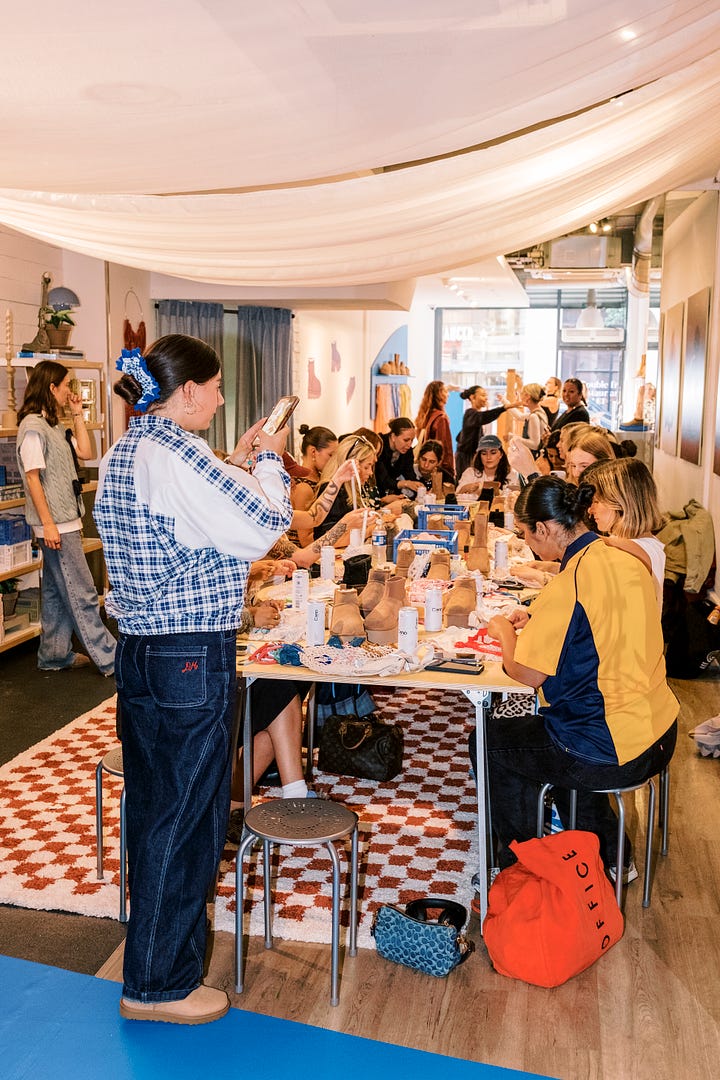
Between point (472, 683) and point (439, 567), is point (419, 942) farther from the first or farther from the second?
point (439, 567)

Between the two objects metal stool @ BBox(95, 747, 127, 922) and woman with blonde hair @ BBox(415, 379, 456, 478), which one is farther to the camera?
woman with blonde hair @ BBox(415, 379, 456, 478)

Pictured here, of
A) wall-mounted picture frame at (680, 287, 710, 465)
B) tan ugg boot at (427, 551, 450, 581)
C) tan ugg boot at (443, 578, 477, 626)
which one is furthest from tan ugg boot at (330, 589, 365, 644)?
wall-mounted picture frame at (680, 287, 710, 465)

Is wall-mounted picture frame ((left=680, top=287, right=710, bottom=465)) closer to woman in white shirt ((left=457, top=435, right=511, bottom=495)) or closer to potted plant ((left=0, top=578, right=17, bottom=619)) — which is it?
woman in white shirt ((left=457, top=435, right=511, bottom=495))

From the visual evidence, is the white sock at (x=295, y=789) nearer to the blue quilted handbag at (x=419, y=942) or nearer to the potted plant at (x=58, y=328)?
the blue quilted handbag at (x=419, y=942)

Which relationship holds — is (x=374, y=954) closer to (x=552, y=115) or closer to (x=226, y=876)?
(x=226, y=876)

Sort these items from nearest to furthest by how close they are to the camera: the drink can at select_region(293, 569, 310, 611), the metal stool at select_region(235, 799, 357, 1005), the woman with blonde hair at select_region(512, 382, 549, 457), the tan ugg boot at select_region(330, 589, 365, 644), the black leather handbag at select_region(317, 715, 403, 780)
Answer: the metal stool at select_region(235, 799, 357, 1005) → the tan ugg boot at select_region(330, 589, 365, 644) → the drink can at select_region(293, 569, 310, 611) → the black leather handbag at select_region(317, 715, 403, 780) → the woman with blonde hair at select_region(512, 382, 549, 457)

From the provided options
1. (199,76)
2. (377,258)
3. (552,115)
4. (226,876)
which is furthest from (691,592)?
(199,76)

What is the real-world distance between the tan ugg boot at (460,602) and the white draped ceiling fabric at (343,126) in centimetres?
122

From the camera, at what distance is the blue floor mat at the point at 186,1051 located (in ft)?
7.63

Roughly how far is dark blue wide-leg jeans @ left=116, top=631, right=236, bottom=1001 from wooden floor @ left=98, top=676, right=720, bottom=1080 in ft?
1.08

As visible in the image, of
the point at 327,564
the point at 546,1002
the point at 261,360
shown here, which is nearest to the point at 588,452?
the point at 327,564

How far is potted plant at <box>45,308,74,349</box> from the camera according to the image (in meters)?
6.43

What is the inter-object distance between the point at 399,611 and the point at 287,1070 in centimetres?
140

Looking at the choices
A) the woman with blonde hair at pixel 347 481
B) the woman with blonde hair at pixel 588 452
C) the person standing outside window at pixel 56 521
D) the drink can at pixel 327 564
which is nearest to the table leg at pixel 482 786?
the drink can at pixel 327 564
